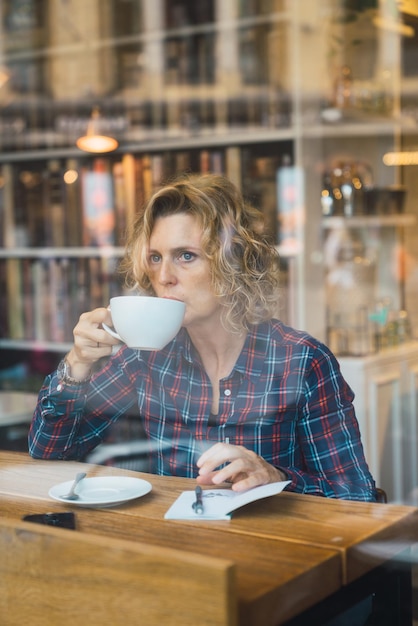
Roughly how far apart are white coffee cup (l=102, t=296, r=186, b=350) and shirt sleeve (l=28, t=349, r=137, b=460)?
0.19 meters

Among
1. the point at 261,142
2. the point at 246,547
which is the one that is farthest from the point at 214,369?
the point at 261,142

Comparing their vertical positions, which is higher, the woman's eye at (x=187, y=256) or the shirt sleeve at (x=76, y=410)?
the woman's eye at (x=187, y=256)

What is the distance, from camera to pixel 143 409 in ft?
4.35

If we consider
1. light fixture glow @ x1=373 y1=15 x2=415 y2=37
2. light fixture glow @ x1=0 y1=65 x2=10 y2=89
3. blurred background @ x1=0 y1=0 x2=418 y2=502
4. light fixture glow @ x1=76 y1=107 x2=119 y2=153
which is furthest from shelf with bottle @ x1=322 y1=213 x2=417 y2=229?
light fixture glow @ x1=0 y1=65 x2=10 y2=89

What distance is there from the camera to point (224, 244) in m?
1.23

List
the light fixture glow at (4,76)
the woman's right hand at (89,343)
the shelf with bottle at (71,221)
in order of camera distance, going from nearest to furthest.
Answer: the woman's right hand at (89,343)
the shelf with bottle at (71,221)
the light fixture glow at (4,76)

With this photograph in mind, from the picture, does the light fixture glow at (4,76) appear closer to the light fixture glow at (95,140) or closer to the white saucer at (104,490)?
the light fixture glow at (95,140)

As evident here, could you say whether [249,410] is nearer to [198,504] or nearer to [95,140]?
[198,504]

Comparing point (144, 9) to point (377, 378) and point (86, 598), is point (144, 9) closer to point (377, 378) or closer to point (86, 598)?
point (377, 378)

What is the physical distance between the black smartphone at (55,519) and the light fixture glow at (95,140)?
1522 mm

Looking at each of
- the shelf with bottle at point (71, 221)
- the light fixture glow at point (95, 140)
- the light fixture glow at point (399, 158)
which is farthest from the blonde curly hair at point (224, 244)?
the light fixture glow at point (399, 158)

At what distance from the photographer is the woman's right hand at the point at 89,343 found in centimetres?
117

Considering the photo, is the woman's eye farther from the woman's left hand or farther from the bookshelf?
the bookshelf

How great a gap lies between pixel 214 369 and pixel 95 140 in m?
1.53
